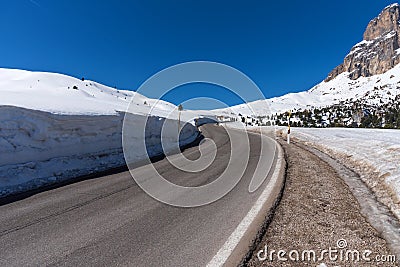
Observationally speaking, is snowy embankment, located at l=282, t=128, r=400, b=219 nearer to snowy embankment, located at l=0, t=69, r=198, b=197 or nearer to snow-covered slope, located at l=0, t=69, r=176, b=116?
snowy embankment, located at l=0, t=69, r=198, b=197

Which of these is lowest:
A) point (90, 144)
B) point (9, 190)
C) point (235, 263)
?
point (235, 263)

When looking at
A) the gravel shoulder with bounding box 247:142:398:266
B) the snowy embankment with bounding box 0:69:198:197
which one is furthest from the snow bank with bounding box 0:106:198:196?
the gravel shoulder with bounding box 247:142:398:266

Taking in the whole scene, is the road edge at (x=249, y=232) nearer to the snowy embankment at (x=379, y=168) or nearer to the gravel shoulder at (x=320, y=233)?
the gravel shoulder at (x=320, y=233)

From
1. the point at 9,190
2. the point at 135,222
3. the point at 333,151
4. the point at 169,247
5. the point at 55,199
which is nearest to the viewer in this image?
the point at 169,247

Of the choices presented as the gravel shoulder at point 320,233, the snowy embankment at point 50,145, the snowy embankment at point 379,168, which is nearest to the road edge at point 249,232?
the gravel shoulder at point 320,233

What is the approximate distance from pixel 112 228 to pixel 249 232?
6.54 feet

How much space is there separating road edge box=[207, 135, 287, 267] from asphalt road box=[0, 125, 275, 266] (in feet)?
0.33

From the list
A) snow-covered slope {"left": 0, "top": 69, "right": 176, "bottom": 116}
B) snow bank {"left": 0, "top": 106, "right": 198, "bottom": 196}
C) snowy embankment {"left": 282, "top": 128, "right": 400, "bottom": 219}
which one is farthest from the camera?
snow-covered slope {"left": 0, "top": 69, "right": 176, "bottom": 116}

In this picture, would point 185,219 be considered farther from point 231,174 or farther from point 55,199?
point 231,174

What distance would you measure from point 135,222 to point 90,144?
6.31 m

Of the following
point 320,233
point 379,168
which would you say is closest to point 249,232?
point 320,233

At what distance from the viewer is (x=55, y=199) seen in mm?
4820

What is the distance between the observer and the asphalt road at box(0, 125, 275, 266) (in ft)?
9.20

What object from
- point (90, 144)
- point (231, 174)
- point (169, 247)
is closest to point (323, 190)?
point (231, 174)
